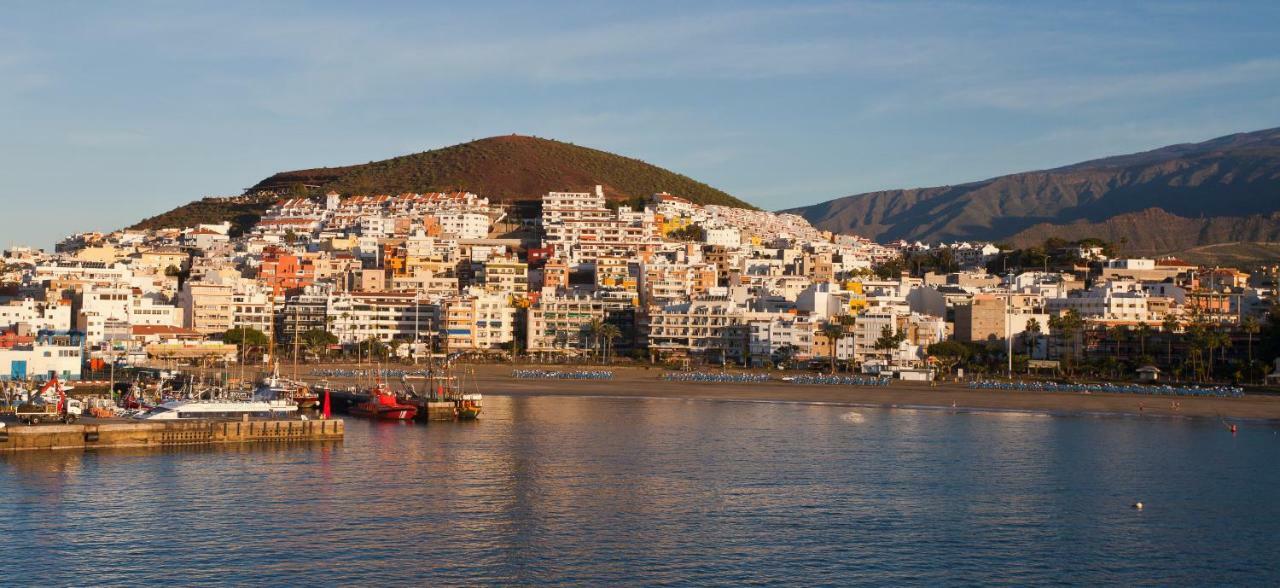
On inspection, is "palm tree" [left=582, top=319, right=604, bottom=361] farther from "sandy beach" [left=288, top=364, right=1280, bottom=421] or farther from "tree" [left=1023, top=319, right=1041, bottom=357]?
"tree" [left=1023, top=319, right=1041, bottom=357]

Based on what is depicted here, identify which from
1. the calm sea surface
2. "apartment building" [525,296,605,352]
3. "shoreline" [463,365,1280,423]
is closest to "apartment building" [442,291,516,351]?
"apartment building" [525,296,605,352]

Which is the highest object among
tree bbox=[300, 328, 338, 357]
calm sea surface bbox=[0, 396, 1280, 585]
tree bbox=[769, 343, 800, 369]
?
tree bbox=[300, 328, 338, 357]

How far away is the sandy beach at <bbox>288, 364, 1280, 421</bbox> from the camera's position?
71.8 metres

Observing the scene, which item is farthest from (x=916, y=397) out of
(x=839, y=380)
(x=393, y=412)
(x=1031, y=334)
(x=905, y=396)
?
(x=393, y=412)

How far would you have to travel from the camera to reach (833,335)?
100625 mm

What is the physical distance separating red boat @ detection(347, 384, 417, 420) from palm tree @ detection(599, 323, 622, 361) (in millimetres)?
40445

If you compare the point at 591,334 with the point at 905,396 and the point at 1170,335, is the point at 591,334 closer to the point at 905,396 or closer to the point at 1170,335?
the point at 905,396

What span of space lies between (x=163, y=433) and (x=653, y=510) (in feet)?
76.9

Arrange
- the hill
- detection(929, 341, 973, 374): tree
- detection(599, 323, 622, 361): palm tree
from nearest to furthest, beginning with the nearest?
detection(929, 341, 973, 374): tree, detection(599, 323, 622, 361): palm tree, the hill

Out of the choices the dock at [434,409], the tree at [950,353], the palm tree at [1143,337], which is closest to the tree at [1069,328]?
the palm tree at [1143,337]

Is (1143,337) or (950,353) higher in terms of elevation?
(1143,337)

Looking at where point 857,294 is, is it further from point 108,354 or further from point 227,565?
point 227,565

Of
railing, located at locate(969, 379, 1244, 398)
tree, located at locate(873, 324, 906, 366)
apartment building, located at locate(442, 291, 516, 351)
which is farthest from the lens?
apartment building, located at locate(442, 291, 516, 351)

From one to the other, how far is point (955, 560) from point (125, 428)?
110 feet
